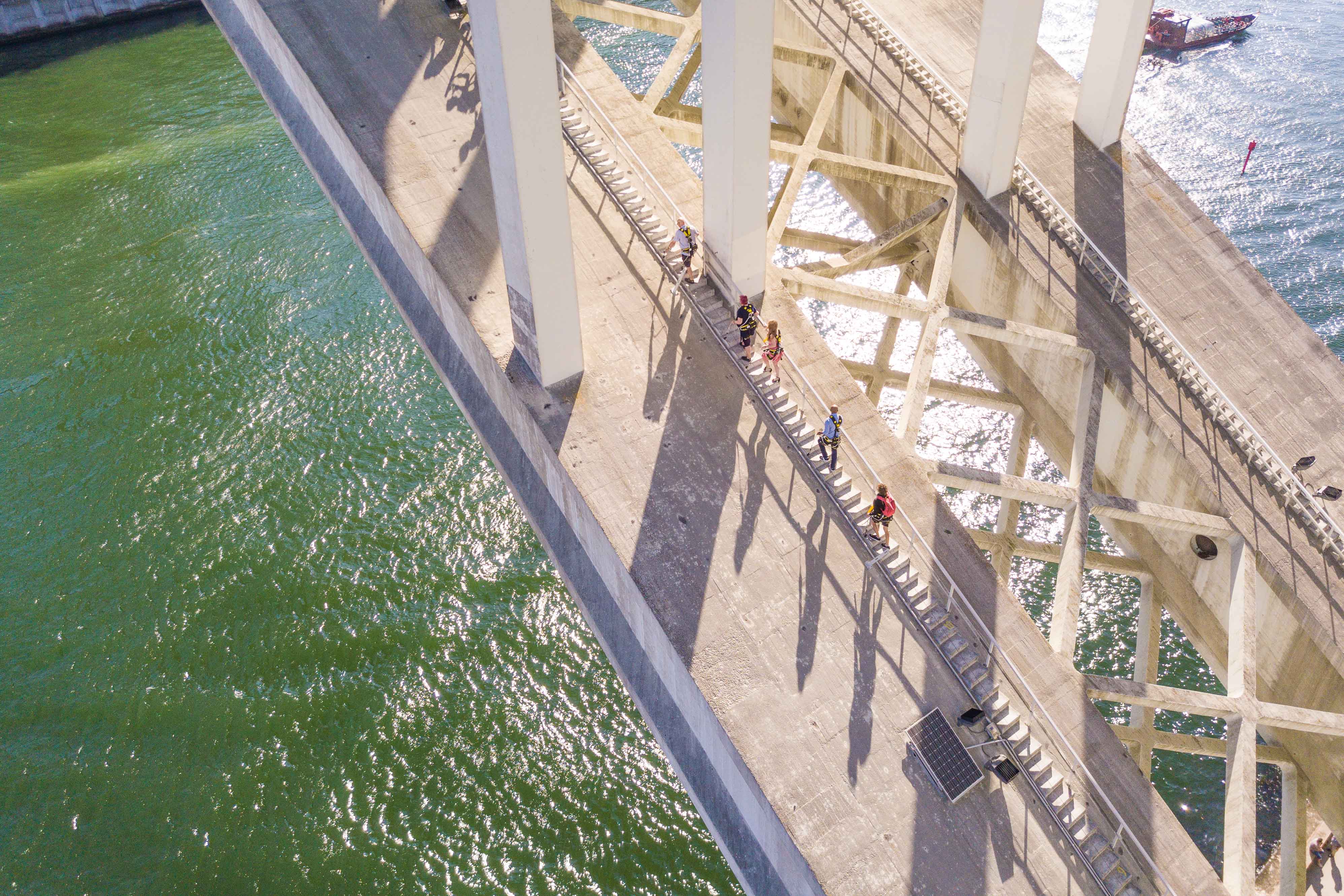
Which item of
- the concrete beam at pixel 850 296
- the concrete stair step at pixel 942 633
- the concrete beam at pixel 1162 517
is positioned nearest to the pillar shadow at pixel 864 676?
the concrete stair step at pixel 942 633

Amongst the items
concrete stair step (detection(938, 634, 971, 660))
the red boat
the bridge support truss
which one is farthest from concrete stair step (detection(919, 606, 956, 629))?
the red boat

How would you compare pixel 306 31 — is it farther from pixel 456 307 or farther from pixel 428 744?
pixel 428 744

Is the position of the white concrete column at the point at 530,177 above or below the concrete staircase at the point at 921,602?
above

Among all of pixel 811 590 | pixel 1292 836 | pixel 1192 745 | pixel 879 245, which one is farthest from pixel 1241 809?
pixel 879 245

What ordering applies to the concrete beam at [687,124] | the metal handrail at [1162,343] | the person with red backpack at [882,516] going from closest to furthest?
the person with red backpack at [882,516]
the metal handrail at [1162,343]
the concrete beam at [687,124]

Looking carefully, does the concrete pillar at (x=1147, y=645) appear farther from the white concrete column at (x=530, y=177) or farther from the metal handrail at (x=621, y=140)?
the white concrete column at (x=530, y=177)

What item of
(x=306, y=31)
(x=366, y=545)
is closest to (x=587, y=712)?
(x=366, y=545)

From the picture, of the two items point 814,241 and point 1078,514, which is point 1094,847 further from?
point 814,241
